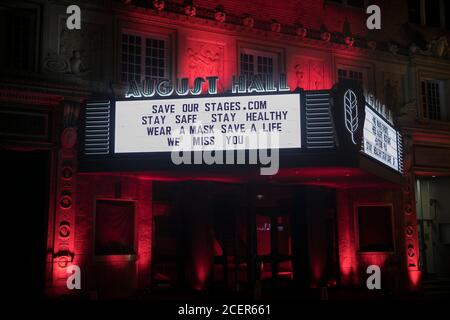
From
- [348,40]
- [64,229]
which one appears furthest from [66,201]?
[348,40]

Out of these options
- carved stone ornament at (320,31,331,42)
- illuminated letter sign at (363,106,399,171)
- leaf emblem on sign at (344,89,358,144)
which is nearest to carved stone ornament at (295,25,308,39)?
carved stone ornament at (320,31,331,42)

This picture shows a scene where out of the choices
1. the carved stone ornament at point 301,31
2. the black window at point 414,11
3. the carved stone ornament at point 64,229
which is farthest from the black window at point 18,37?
the black window at point 414,11

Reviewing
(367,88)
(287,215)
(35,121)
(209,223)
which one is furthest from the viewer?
(367,88)

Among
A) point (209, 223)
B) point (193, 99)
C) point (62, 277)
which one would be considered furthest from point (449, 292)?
point (62, 277)

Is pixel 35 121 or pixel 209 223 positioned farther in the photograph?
pixel 209 223

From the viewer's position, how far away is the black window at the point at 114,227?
54.4 feet

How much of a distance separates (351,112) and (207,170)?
4.11 m

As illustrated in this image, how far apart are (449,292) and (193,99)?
12724 millimetres

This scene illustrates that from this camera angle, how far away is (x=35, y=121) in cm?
1606

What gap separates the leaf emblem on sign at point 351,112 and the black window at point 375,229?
20.6 feet

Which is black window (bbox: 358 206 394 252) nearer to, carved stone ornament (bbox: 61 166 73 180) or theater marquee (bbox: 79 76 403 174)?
theater marquee (bbox: 79 76 403 174)

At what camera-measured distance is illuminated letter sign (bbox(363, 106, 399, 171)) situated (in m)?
15.9

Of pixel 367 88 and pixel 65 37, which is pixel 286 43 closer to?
pixel 367 88

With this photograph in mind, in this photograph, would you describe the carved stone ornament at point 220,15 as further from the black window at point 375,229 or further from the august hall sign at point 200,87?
the black window at point 375,229
